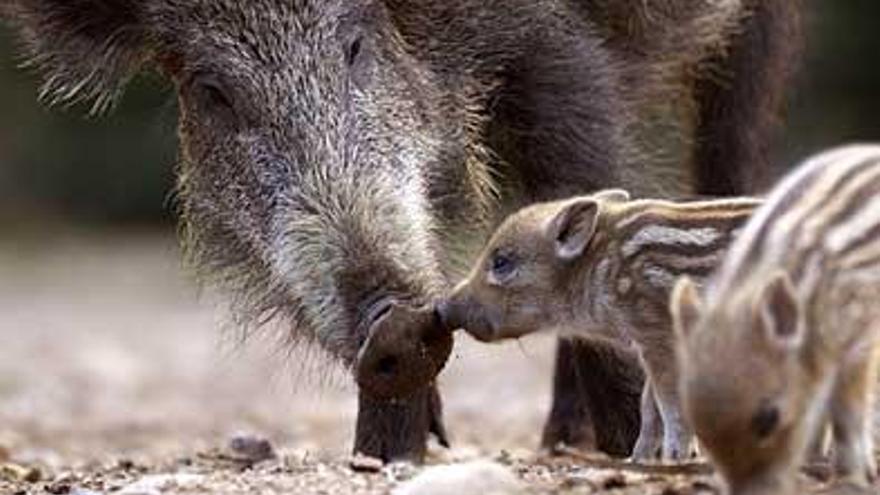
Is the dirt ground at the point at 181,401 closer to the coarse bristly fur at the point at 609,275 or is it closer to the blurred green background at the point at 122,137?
the coarse bristly fur at the point at 609,275

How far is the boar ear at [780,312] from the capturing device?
162 inches

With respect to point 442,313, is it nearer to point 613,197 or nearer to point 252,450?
point 613,197

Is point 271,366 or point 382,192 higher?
point 382,192

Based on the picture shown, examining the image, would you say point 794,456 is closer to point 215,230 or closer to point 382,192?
point 382,192

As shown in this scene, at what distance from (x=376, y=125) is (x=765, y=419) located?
233 cm

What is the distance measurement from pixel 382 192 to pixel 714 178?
254cm

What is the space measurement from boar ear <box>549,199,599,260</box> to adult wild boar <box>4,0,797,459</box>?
1.18 ft

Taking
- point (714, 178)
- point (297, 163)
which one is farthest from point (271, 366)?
point (297, 163)

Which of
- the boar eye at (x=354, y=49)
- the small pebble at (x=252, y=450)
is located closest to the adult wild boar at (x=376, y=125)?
the boar eye at (x=354, y=49)

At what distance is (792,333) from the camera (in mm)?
4137

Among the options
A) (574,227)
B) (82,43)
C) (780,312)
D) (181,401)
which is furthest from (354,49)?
(181,401)

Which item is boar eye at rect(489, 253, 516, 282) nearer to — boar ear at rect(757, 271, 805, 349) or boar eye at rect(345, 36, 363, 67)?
boar eye at rect(345, 36, 363, 67)

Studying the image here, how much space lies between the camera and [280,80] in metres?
6.32

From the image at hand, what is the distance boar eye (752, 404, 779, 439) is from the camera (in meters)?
4.11
